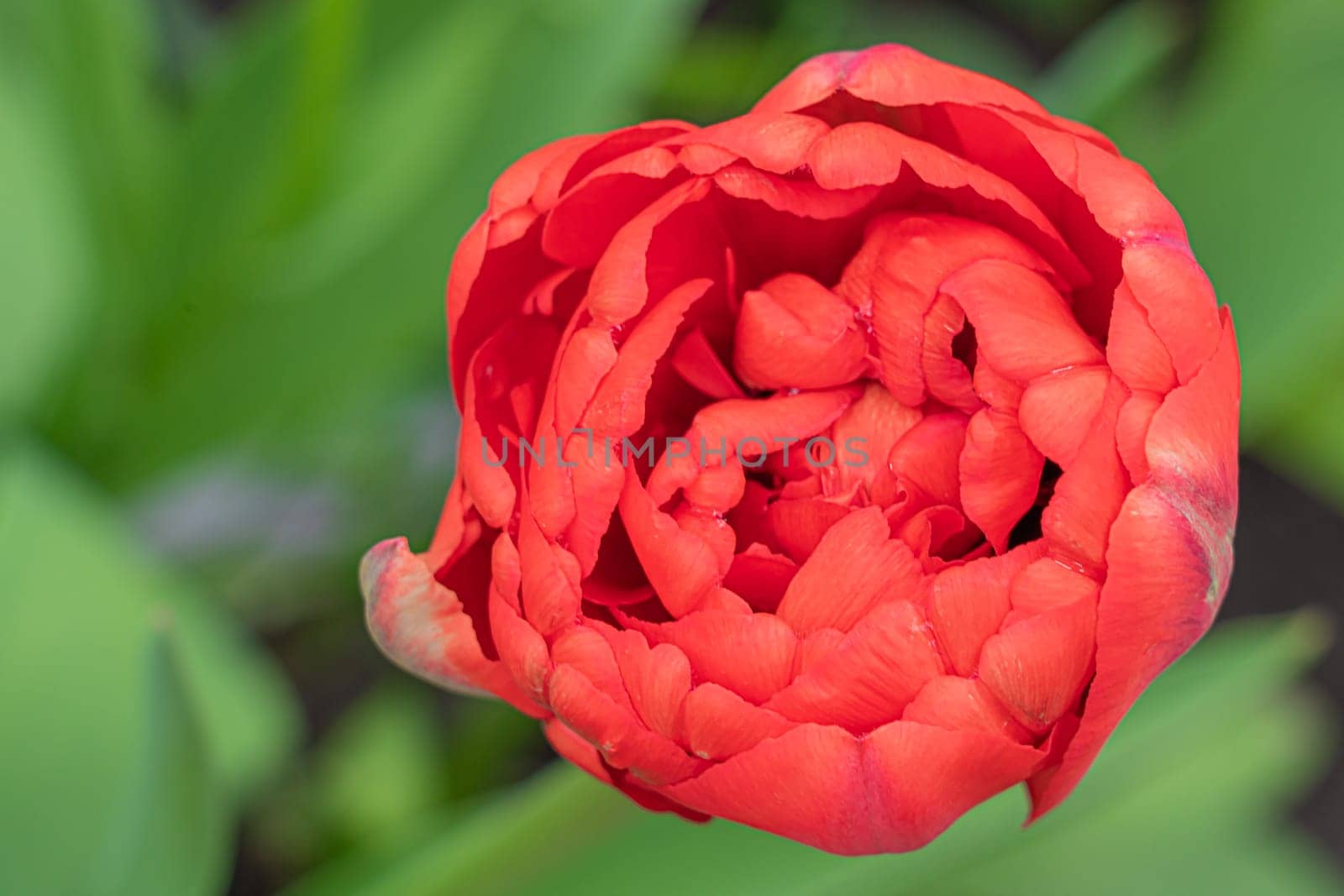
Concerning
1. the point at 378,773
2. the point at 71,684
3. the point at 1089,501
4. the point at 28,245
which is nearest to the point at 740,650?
the point at 1089,501

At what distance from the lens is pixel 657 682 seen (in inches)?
19.0

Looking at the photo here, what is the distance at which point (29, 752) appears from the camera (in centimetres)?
70

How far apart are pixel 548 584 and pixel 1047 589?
0.18 meters

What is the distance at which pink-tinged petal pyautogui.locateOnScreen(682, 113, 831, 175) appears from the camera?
0.52 metres

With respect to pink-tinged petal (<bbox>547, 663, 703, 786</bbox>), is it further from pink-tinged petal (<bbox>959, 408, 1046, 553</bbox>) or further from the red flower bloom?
pink-tinged petal (<bbox>959, 408, 1046, 553</bbox>)

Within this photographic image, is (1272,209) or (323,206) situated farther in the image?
(323,206)

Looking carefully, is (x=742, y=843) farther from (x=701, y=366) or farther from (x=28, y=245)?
(x=28, y=245)

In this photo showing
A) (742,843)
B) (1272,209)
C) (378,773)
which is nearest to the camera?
(742,843)

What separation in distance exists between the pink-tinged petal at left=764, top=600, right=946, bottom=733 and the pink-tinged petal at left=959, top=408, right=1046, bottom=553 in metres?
0.07

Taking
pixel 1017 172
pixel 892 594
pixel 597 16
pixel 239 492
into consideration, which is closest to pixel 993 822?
pixel 892 594

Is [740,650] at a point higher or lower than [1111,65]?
lower

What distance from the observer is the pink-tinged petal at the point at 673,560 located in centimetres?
52

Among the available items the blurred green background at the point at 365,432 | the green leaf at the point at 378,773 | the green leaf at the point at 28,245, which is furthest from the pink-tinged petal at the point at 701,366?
the green leaf at the point at 378,773

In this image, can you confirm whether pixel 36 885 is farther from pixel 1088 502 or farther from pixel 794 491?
pixel 1088 502
